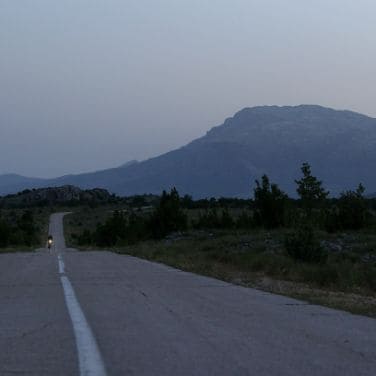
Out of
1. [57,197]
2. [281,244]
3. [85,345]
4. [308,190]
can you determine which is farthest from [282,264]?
[57,197]

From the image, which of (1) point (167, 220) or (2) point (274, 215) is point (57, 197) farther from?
(2) point (274, 215)

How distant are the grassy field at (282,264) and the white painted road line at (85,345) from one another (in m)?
4.91

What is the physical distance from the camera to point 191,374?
26.8ft

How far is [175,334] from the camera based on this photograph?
11.0 m

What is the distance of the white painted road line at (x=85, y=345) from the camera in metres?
8.41

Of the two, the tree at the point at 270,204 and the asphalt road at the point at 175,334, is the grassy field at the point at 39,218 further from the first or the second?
the asphalt road at the point at 175,334

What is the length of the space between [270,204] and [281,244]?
53.0 feet

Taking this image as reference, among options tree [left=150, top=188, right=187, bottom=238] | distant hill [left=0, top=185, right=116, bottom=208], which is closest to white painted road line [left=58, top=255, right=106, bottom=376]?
tree [left=150, top=188, right=187, bottom=238]

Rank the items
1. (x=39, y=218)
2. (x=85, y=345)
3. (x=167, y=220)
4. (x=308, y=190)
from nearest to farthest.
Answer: (x=85, y=345), (x=308, y=190), (x=167, y=220), (x=39, y=218)

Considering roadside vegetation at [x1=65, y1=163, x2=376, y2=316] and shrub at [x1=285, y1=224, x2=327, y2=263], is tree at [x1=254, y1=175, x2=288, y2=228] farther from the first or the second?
shrub at [x1=285, y1=224, x2=327, y2=263]

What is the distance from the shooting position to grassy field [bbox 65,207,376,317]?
62.2 feet

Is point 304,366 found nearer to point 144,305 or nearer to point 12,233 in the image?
point 144,305

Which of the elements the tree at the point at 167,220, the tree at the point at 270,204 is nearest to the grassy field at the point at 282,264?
the tree at the point at 270,204

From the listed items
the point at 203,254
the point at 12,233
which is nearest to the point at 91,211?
the point at 12,233
